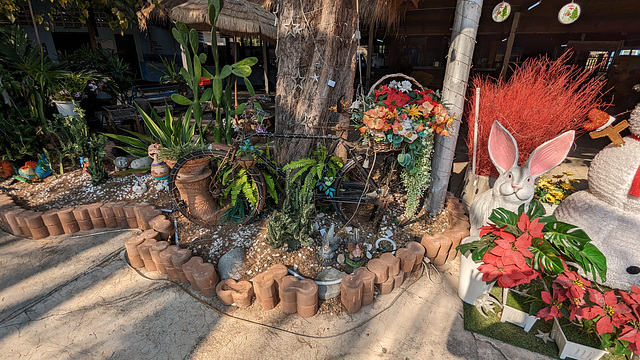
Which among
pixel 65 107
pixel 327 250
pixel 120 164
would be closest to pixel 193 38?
pixel 120 164

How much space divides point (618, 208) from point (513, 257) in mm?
1195

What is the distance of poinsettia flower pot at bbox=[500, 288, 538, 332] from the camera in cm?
185

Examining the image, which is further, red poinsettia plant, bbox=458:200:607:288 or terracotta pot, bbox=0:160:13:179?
terracotta pot, bbox=0:160:13:179

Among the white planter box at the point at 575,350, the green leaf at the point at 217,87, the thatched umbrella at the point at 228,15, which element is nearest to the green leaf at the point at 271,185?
the green leaf at the point at 217,87

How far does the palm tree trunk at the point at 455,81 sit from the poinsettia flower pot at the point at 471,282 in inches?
32.4

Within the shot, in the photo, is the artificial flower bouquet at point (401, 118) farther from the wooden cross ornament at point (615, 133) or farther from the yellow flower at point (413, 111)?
the wooden cross ornament at point (615, 133)

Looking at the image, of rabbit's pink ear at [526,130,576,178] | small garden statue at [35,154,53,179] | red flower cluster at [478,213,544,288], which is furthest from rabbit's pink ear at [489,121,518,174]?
small garden statue at [35,154,53,179]

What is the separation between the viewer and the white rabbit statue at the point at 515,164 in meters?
1.81

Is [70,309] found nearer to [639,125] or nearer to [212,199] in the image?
[212,199]

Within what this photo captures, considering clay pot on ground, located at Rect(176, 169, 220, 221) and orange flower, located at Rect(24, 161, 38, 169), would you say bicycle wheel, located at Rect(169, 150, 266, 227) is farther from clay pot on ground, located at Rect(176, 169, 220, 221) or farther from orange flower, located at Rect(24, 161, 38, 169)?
orange flower, located at Rect(24, 161, 38, 169)

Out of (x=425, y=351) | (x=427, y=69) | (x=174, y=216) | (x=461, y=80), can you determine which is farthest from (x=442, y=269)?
(x=427, y=69)

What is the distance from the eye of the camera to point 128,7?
6969mm

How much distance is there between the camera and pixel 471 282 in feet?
6.64

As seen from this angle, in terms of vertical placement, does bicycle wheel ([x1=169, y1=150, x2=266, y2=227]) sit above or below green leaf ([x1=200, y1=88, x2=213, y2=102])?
below
